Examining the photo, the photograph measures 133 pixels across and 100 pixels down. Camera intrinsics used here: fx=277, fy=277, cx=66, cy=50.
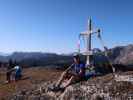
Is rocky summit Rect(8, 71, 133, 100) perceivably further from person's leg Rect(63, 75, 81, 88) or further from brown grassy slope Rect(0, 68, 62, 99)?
brown grassy slope Rect(0, 68, 62, 99)

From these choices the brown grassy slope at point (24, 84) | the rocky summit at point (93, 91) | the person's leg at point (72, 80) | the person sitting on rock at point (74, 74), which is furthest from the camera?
the brown grassy slope at point (24, 84)

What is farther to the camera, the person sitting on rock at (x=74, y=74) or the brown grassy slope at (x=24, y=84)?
the brown grassy slope at (x=24, y=84)

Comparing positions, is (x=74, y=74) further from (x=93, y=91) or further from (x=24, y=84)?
(x=24, y=84)

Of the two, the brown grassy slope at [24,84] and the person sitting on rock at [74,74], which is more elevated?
the person sitting on rock at [74,74]

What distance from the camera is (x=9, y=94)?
20406mm

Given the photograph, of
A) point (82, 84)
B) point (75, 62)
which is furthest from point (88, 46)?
point (82, 84)

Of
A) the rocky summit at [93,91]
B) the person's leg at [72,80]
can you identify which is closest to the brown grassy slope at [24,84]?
the rocky summit at [93,91]

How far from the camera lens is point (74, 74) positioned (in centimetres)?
1828

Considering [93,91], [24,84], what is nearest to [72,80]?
[93,91]

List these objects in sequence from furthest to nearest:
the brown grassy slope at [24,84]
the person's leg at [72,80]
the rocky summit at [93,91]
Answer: the brown grassy slope at [24,84] → the person's leg at [72,80] → the rocky summit at [93,91]

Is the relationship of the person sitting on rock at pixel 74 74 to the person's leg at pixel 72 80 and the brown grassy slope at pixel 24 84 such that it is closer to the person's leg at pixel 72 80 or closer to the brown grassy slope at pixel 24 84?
the person's leg at pixel 72 80

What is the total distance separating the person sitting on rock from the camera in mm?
18250

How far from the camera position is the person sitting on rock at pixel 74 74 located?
1825 cm

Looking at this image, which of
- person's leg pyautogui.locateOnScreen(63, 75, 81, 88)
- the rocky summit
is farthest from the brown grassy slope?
person's leg pyautogui.locateOnScreen(63, 75, 81, 88)
